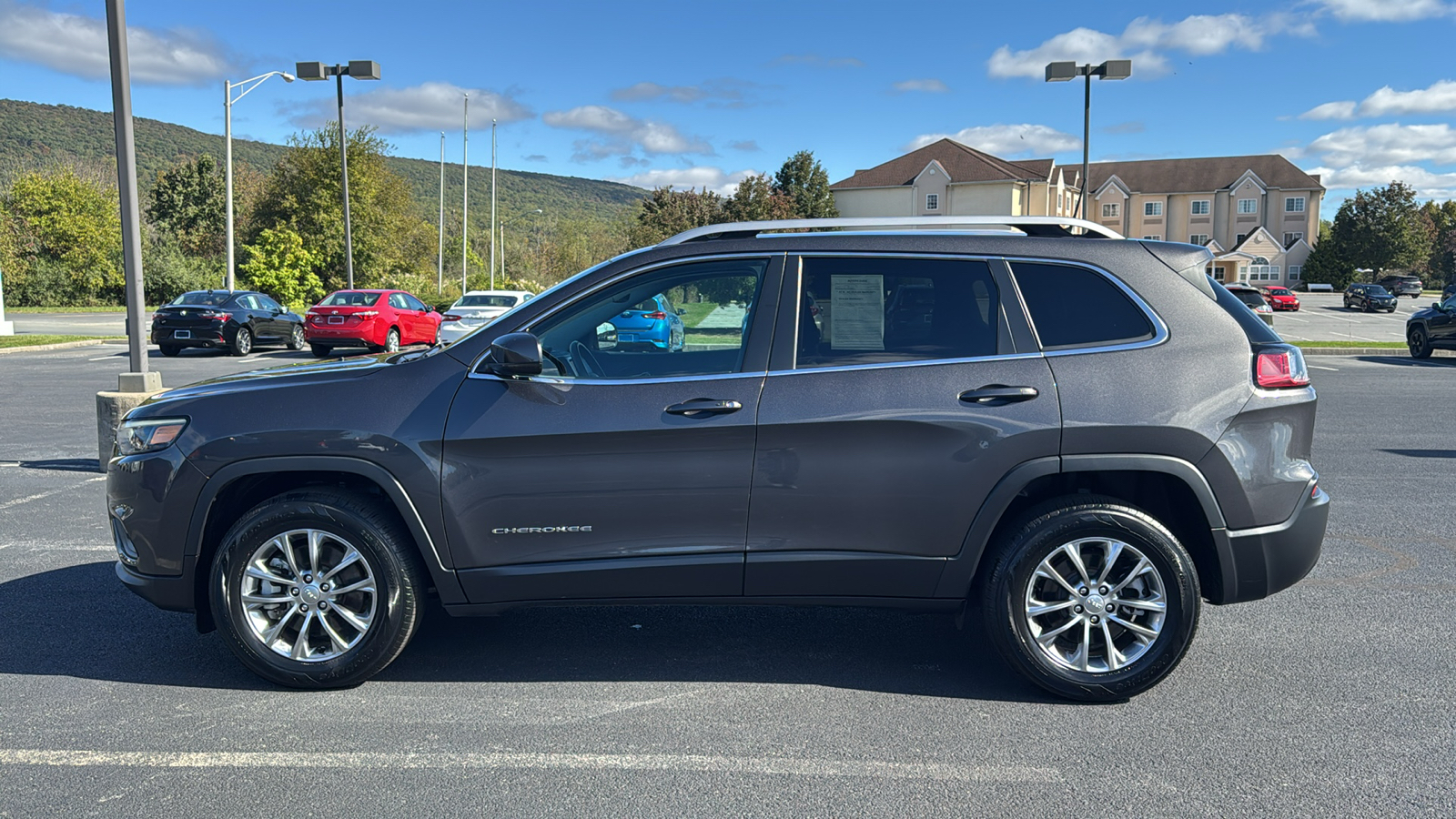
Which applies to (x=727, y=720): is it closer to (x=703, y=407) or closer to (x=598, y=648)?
(x=598, y=648)

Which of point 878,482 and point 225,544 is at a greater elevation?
point 878,482

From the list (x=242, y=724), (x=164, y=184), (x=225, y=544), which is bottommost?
(x=242, y=724)

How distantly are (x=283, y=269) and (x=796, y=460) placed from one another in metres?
45.5

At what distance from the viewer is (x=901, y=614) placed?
17.1 feet

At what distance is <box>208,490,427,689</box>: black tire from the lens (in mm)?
4074

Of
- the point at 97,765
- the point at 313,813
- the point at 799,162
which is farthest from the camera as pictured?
the point at 799,162

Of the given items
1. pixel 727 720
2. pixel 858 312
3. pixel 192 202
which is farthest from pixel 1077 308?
pixel 192 202

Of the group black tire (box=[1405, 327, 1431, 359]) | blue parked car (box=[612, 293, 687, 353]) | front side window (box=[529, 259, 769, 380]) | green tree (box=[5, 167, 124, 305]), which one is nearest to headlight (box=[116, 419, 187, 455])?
front side window (box=[529, 259, 769, 380])

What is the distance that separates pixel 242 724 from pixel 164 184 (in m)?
71.1

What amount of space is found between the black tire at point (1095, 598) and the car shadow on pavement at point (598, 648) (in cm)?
20

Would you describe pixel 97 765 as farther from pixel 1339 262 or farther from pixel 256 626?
pixel 1339 262

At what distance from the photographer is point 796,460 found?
13.0 feet

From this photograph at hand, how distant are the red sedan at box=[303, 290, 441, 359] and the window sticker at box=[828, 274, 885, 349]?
19741mm

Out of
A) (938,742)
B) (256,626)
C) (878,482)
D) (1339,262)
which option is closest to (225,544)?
(256,626)
